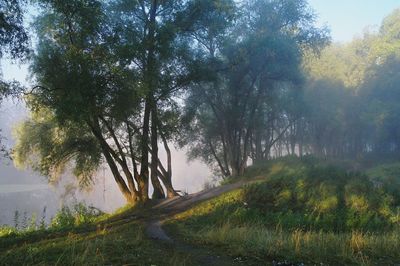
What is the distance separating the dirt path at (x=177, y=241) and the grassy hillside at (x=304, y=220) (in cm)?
52

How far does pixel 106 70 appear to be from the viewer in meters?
17.9

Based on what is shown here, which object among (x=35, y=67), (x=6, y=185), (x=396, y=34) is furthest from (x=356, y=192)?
(x=6, y=185)

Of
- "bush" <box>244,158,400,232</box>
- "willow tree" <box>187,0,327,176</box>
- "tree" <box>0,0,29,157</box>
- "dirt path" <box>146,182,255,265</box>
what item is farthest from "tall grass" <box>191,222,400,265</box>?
"willow tree" <box>187,0,327,176</box>

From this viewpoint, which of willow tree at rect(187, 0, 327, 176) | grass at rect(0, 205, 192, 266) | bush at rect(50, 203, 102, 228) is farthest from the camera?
willow tree at rect(187, 0, 327, 176)

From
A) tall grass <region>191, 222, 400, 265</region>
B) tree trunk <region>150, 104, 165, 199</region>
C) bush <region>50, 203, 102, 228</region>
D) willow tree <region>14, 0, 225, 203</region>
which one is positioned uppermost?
willow tree <region>14, 0, 225, 203</region>

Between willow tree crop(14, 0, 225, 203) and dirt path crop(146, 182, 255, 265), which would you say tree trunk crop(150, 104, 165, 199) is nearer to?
willow tree crop(14, 0, 225, 203)

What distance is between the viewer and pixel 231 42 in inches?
1057

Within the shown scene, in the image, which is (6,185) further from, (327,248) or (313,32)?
(327,248)

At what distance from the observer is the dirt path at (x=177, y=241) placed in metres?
8.59

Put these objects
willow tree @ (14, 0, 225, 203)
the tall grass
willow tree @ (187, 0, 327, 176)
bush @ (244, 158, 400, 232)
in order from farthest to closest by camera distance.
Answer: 1. willow tree @ (187, 0, 327, 176)
2. willow tree @ (14, 0, 225, 203)
3. bush @ (244, 158, 400, 232)
4. the tall grass

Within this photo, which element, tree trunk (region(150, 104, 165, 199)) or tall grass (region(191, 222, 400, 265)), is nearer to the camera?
tall grass (region(191, 222, 400, 265))

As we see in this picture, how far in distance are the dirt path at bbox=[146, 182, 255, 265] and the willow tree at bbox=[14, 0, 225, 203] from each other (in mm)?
2340

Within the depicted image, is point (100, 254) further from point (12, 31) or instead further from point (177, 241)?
point (12, 31)

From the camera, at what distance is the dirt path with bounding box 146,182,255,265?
8.59 meters
